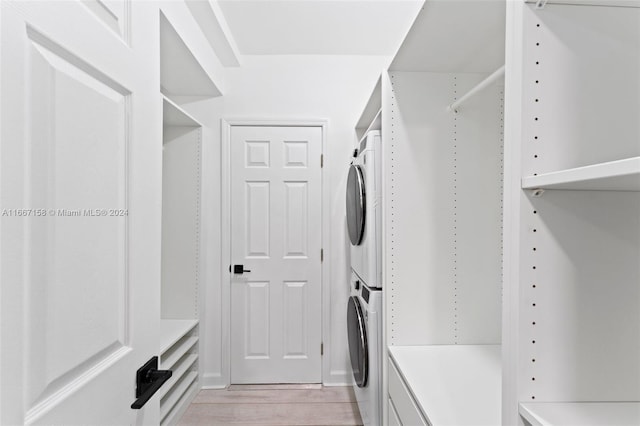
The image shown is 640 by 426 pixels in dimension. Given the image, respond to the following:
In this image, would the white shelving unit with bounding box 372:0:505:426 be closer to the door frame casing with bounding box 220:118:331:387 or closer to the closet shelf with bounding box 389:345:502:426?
the closet shelf with bounding box 389:345:502:426

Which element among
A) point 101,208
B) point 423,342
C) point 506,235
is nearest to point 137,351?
point 101,208

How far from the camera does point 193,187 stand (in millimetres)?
2697

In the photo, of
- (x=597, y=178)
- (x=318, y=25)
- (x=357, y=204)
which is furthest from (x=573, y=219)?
(x=318, y=25)

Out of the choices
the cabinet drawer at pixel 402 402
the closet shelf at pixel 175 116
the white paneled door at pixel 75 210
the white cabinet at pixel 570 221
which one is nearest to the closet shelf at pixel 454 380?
the cabinet drawer at pixel 402 402

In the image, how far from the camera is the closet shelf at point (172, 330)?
2102 millimetres

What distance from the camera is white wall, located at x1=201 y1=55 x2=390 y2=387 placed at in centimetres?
277

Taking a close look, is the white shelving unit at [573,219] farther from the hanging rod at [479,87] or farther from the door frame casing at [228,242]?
the door frame casing at [228,242]

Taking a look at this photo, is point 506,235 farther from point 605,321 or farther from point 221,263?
point 221,263

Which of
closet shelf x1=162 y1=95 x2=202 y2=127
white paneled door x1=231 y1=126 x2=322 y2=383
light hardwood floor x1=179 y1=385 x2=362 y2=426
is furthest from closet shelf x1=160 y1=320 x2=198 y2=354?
closet shelf x1=162 y1=95 x2=202 y2=127

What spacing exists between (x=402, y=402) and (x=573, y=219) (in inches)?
39.7

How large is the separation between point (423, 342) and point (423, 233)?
1.67 ft

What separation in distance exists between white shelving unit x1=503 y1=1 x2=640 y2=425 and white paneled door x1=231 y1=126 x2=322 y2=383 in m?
2.19

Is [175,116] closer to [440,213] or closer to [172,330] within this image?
[172,330]

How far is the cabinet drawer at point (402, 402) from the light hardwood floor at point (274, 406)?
0.99m
